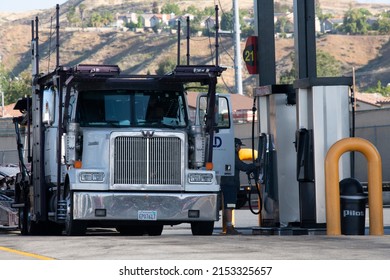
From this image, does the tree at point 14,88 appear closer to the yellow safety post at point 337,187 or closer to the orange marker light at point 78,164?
the orange marker light at point 78,164

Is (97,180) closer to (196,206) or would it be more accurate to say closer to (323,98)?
(196,206)

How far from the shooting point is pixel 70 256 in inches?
619

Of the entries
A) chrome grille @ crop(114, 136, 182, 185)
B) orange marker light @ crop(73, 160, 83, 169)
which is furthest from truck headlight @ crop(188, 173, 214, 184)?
orange marker light @ crop(73, 160, 83, 169)

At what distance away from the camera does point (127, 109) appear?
23484 mm

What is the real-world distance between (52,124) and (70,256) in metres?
8.61

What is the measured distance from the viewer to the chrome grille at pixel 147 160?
74.7 ft

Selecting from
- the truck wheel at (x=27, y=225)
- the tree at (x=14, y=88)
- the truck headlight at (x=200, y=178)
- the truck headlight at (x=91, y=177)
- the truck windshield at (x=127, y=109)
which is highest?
the tree at (x=14, y=88)

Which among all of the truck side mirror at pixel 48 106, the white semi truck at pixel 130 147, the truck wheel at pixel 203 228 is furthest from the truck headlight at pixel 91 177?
the truck wheel at pixel 203 228

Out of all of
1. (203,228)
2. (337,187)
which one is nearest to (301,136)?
(337,187)

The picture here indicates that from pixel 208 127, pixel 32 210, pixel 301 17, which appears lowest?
pixel 32 210

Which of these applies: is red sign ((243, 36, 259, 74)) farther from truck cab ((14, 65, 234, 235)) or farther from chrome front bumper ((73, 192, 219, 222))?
chrome front bumper ((73, 192, 219, 222))

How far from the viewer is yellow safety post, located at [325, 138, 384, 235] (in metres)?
21.5

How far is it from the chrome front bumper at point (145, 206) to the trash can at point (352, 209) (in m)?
2.47
